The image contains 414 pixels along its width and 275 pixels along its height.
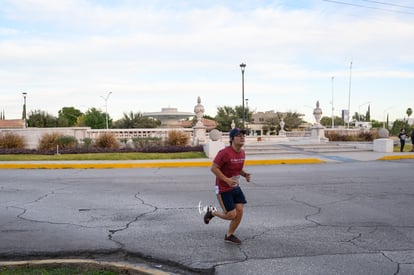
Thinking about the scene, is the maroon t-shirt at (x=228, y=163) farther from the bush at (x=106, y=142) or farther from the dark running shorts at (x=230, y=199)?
the bush at (x=106, y=142)

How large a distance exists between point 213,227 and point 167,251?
1448 millimetres

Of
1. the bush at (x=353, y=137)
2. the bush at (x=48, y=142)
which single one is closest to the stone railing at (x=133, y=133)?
the bush at (x=48, y=142)

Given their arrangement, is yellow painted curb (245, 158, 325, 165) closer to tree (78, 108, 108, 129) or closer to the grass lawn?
the grass lawn

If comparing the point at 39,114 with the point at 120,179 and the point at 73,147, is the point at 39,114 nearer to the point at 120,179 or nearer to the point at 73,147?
the point at 73,147

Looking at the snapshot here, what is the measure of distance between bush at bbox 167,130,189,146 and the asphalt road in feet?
40.6

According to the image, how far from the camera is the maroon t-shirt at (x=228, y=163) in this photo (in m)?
5.57

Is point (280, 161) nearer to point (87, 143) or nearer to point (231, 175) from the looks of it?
point (87, 143)

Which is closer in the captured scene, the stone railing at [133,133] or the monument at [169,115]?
the stone railing at [133,133]

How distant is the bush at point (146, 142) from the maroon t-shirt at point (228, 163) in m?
18.7

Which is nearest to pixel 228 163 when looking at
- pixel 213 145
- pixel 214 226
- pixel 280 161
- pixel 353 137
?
pixel 214 226

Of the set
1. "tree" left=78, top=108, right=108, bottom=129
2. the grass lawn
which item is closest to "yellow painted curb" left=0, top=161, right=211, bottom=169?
the grass lawn

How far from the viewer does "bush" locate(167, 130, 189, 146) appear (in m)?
24.3

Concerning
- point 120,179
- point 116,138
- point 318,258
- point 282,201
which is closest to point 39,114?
point 116,138

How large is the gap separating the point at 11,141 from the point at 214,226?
21.0 metres
